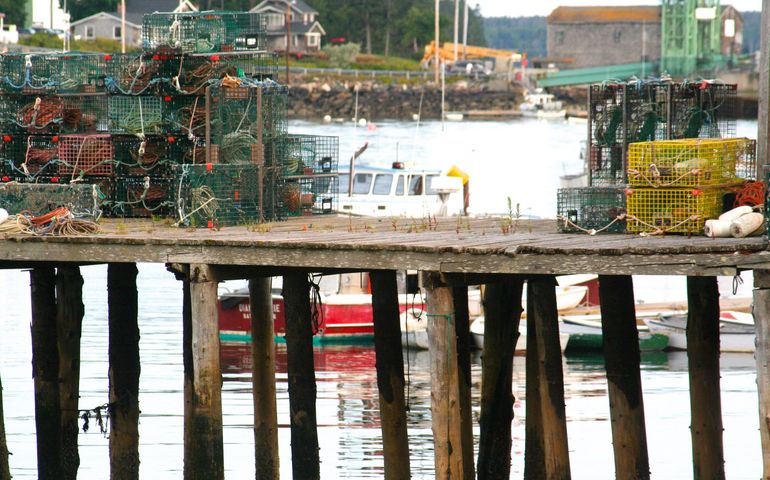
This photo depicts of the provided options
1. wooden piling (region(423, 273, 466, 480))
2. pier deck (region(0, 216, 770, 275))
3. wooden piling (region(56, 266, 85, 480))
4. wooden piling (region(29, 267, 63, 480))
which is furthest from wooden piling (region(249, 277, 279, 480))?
wooden piling (region(423, 273, 466, 480))

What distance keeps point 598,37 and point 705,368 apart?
507 ft

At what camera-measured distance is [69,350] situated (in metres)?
15.5

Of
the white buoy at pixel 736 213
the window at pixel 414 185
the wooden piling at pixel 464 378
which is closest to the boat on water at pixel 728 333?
the window at pixel 414 185

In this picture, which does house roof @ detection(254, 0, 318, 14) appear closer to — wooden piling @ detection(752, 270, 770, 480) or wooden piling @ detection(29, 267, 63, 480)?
wooden piling @ detection(29, 267, 63, 480)

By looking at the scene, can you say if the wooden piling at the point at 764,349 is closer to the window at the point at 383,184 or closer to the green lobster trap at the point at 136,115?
the green lobster trap at the point at 136,115

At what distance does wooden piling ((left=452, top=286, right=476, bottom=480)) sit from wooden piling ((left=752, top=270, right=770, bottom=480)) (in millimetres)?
4242

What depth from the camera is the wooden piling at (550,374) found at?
1373 cm

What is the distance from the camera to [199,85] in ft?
51.0

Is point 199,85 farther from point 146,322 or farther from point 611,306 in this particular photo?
point 146,322

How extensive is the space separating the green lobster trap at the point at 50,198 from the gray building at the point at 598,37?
152845mm

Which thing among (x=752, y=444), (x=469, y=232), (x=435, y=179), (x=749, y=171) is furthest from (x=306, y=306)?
(x=435, y=179)

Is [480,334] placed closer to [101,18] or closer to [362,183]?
[362,183]

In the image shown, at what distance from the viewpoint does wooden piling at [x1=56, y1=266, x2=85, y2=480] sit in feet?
50.1

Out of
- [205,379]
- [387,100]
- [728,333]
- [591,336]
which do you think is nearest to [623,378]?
[205,379]
